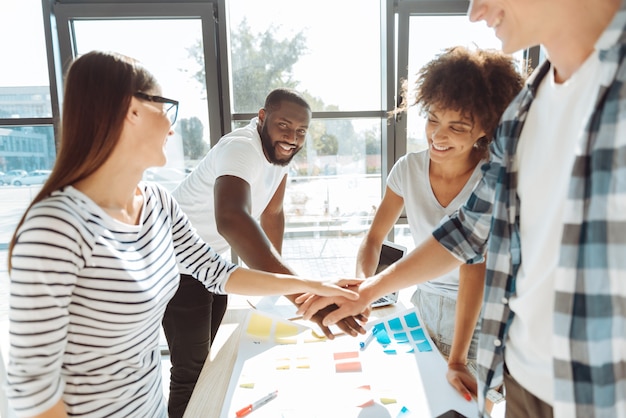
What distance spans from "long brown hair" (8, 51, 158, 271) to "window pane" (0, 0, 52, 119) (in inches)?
82.5

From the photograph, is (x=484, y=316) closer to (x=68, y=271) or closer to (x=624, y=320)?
(x=624, y=320)

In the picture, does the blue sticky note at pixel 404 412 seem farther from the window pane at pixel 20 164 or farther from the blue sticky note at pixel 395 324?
the window pane at pixel 20 164

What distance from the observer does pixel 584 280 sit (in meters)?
0.65

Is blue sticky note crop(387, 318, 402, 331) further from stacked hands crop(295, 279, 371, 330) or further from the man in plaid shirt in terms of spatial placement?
the man in plaid shirt

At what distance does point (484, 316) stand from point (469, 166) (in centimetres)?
81

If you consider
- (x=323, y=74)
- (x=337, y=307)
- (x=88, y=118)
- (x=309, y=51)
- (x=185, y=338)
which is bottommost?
(x=185, y=338)

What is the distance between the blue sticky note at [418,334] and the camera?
1.50 m

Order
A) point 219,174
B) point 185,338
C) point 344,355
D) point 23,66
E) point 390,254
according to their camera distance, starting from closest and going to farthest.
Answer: point 344,355 → point 219,174 → point 185,338 → point 390,254 → point 23,66

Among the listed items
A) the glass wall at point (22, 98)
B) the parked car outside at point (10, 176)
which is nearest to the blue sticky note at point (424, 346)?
the glass wall at point (22, 98)

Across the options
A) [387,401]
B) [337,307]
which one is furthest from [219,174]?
[387,401]

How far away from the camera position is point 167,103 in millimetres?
1128

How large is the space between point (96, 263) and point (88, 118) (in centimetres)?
33

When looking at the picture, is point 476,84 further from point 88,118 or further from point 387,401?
point 88,118

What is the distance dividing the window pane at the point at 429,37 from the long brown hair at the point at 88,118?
7.01 ft
